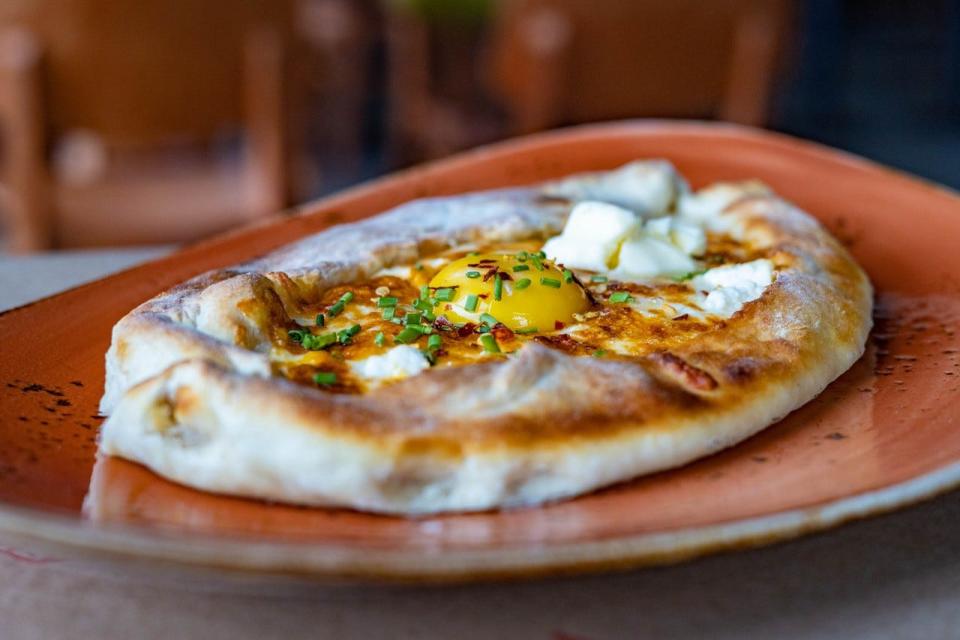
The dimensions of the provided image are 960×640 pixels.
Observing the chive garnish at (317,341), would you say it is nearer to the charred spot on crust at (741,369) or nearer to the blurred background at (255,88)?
the charred spot on crust at (741,369)

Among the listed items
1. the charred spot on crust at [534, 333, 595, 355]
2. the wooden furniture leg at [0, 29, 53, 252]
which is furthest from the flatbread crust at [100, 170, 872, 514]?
the wooden furniture leg at [0, 29, 53, 252]

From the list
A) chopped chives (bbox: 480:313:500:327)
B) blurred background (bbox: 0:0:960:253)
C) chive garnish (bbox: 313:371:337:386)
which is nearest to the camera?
chive garnish (bbox: 313:371:337:386)

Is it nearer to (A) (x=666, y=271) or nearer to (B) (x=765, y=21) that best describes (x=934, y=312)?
(A) (x=666, y=271)

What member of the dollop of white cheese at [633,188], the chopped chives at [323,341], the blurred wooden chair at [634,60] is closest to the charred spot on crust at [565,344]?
the chopped chives at [323,341]

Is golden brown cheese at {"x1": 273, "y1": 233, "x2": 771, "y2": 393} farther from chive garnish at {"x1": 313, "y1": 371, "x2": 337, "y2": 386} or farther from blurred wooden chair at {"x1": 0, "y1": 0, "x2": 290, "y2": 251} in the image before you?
blurred wooden chair at {"x1": 0, "y1": 0, "x2": 290, "y2": 251}

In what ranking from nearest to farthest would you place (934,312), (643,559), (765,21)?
(643,559) → (934,312) → (765,21)

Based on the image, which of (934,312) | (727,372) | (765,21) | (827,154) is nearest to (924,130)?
(765,21)
